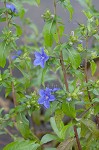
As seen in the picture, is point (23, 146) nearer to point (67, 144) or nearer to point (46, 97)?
point (67, 144)

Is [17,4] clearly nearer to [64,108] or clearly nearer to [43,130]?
[64,108]

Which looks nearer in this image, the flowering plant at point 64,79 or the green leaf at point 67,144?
the flowering plant at point 64,79

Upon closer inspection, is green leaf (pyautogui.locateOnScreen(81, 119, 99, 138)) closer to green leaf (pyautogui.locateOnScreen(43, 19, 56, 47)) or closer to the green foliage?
the green foliage

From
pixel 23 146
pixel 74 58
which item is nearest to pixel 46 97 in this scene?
pixel 74 58

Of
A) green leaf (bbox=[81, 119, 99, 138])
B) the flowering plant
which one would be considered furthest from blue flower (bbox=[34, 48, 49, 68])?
green leaf (bbox=[81, 119, 99, 138])

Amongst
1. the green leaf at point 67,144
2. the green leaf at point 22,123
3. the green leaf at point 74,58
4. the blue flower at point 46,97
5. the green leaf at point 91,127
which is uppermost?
the green leaf at point 74,58

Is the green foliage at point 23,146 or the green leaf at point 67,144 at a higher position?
the green foliage at point 23,146

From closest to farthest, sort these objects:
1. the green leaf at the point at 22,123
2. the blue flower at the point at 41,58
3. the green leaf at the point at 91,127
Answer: the blue flower at the point at 41,58 < the green leaf at the point at 91,127 < the green leaf at the point at 22,123

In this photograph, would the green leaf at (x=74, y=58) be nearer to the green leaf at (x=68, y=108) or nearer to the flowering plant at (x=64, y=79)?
the flowering plant at (x=64, y=79)

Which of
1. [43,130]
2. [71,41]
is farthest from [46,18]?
[43,130]

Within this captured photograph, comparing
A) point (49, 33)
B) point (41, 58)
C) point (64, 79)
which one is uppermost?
point (49, 33)

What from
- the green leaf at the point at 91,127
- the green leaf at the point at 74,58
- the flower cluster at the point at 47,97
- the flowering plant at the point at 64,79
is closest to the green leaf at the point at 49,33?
the flowering plant at the point at 64,79
